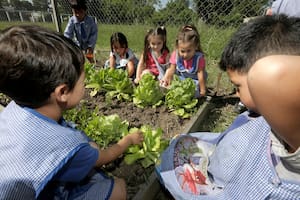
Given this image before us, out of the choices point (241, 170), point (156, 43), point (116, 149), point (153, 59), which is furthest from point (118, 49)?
point (241, 170)

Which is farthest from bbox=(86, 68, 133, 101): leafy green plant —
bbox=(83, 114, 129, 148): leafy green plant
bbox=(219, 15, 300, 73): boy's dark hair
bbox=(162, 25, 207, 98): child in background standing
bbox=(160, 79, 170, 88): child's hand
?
bbox=(219, 15, 300, 73): boy's dark hair

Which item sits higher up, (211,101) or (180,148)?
(180,148)

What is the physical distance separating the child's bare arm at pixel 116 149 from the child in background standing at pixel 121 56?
2.10m

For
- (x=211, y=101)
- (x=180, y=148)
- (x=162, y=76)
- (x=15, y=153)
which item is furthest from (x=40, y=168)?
(x=162, y=76)

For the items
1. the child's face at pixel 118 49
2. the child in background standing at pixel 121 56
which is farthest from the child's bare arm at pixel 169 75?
the child's face at pixel 118 49

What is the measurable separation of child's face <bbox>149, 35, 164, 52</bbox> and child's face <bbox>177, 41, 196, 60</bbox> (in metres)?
0.37

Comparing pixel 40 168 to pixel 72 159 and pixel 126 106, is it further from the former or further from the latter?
pixel 126 106

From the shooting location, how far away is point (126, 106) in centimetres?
330

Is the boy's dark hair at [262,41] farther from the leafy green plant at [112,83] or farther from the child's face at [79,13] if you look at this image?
the child's face at [79,13]

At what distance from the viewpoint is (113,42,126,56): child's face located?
4128 mm

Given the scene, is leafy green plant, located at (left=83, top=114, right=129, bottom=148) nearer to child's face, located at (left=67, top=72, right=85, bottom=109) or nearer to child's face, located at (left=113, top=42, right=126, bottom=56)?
child's face, located at (left=67, top=72, right=85, bottom=109)

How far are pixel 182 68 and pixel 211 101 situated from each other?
536mm

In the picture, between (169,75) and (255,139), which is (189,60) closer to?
(169,75)

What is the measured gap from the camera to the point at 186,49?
3412mm
